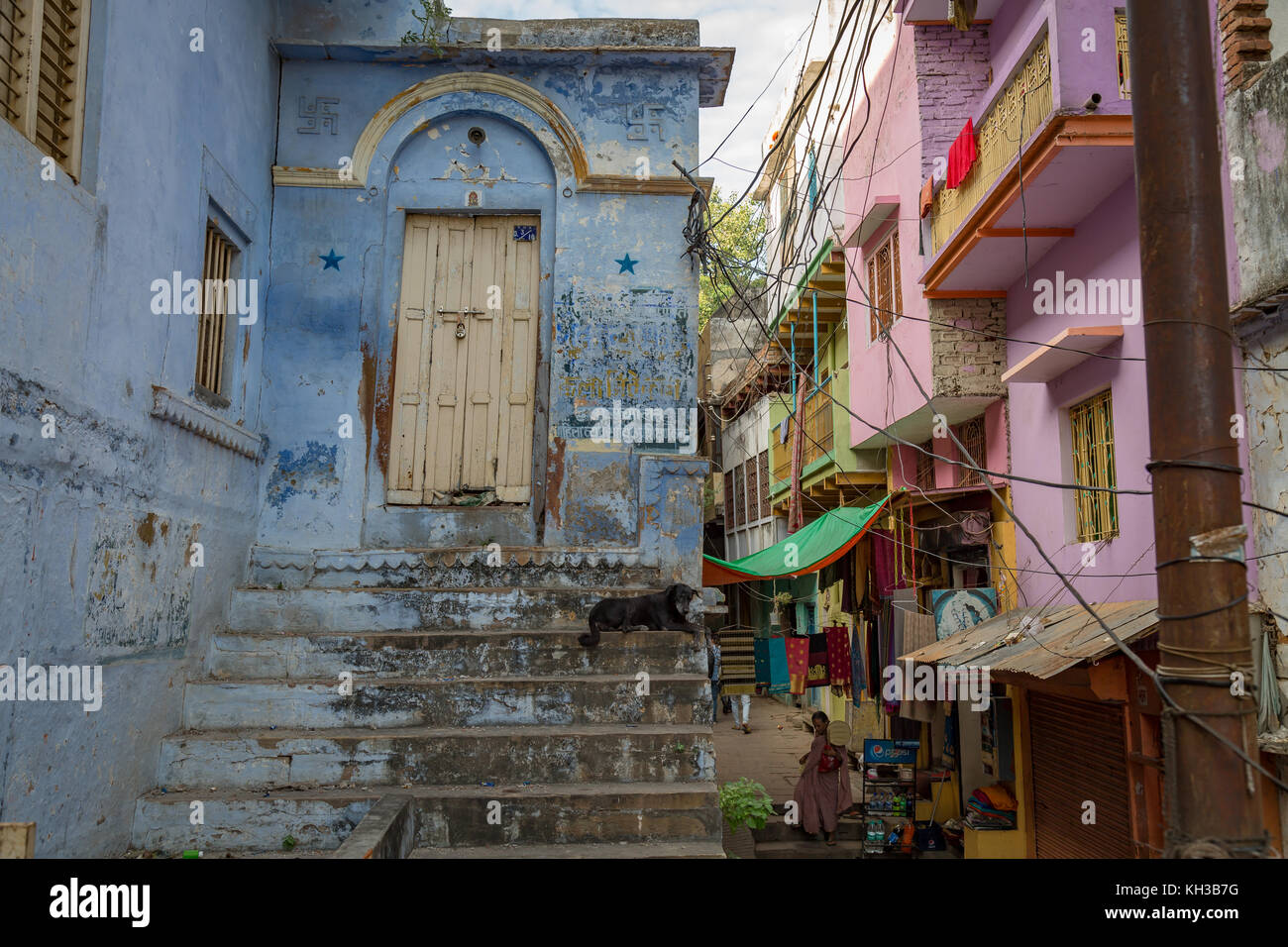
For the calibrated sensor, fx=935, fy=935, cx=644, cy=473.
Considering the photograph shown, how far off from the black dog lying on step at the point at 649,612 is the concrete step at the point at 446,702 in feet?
1.87

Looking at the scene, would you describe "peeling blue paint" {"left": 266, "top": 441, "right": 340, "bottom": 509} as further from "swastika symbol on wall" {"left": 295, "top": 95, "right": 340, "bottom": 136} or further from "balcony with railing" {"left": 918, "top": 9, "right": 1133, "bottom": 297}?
"balcony with railing" {"left": 918, "top": 9, "right": 1133, "bottom": 297}

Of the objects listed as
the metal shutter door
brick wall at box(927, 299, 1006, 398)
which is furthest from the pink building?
the metal shutter door

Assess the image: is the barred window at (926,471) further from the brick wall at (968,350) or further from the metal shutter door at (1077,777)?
the metal shutter door at (1077,777)

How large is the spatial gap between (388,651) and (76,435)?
2560mm

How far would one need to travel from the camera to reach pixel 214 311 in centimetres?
735

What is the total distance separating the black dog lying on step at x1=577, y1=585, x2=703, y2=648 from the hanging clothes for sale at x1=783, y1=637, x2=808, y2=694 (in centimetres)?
695

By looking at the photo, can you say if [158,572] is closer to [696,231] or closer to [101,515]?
[101,515]

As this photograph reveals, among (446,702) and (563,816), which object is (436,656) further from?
(563,816)

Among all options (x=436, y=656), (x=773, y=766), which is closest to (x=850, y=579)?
(x=773, y=766)

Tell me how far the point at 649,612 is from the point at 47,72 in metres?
5.02

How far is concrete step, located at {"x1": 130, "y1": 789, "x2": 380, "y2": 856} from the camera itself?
18.3ft

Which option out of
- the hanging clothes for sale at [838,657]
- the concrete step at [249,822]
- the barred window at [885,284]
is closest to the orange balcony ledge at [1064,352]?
the barred window at [885,284]

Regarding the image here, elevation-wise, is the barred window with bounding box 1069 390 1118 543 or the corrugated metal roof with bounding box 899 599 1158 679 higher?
the barred window with bounding box 1069 390 1118 543

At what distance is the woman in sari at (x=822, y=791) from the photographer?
12.0 metres
